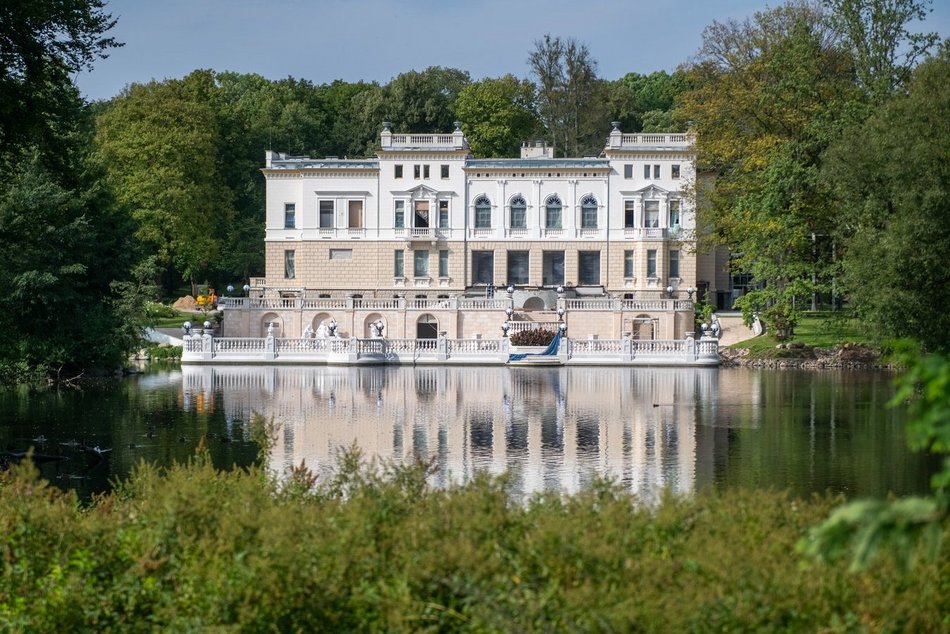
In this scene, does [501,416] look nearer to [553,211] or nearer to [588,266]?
[588,266]

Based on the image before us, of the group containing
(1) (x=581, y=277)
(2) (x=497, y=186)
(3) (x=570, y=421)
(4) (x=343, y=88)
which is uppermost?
(4) (x=343, y=88)

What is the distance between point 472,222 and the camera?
6009 cm

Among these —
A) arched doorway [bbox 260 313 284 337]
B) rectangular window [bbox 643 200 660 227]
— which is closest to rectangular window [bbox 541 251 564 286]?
rectangular window [bbox 643 200 660 227]

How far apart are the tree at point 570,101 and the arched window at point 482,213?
1311 centimetres

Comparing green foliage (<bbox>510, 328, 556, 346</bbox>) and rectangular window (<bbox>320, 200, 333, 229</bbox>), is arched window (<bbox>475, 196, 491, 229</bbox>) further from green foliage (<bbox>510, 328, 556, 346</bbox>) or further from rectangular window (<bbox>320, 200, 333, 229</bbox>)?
green foliage (<bbox>510, 328, 556, 346</bbox>)

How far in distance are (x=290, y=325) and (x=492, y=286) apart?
1119 cm

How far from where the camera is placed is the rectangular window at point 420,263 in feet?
197

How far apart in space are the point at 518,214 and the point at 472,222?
240 cm

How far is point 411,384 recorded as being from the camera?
120 feet

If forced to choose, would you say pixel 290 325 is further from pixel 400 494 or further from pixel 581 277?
pixel 400 494

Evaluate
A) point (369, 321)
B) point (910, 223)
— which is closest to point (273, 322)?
point (369, 321)

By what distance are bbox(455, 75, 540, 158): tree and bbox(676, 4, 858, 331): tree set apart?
66.3ft

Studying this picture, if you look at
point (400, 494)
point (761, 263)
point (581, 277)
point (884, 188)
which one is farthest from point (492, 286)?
point (400, 494)

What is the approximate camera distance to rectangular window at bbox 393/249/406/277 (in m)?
59.9
